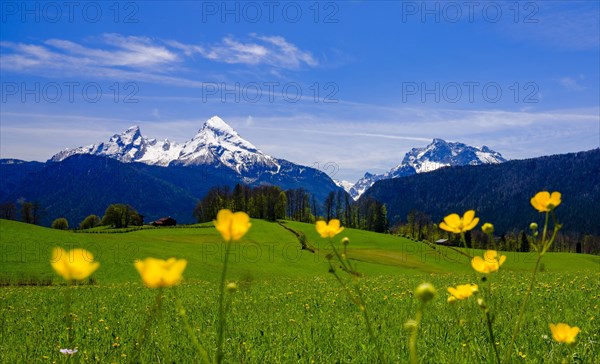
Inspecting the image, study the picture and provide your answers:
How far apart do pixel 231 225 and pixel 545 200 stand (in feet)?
4.54

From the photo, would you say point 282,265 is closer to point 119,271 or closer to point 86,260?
point 119,271

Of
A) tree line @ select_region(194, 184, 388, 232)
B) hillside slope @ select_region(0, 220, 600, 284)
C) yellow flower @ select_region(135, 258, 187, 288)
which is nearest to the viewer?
yellow flower @ select_region(135, 258, 187, 288)

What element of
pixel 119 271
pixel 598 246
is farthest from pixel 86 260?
pixel 598 246

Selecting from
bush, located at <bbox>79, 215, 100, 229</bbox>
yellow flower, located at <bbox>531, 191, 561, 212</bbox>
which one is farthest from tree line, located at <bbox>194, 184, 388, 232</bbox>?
yellow flower, located at <bbox>531, 191, 561, 212</bbox>

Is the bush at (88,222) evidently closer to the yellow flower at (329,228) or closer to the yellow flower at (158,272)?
the yellow flower at (329,228)

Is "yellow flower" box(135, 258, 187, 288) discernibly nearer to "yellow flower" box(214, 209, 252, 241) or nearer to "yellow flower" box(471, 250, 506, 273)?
"yellow flower" box(214, 209, 252, 241)

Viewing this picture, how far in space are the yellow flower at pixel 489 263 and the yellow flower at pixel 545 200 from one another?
29cm

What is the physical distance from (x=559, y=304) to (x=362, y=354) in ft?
16.6

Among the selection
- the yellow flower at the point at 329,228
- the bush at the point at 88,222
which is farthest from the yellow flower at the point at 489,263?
the bush at the point at 88,222

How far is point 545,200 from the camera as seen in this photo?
6.22 feet

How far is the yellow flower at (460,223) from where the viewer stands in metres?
2.01

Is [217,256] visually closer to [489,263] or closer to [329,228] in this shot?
[329,228]

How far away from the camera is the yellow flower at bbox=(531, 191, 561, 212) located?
181 centimetres

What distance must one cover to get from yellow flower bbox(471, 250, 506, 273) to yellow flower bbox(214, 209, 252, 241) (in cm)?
121
